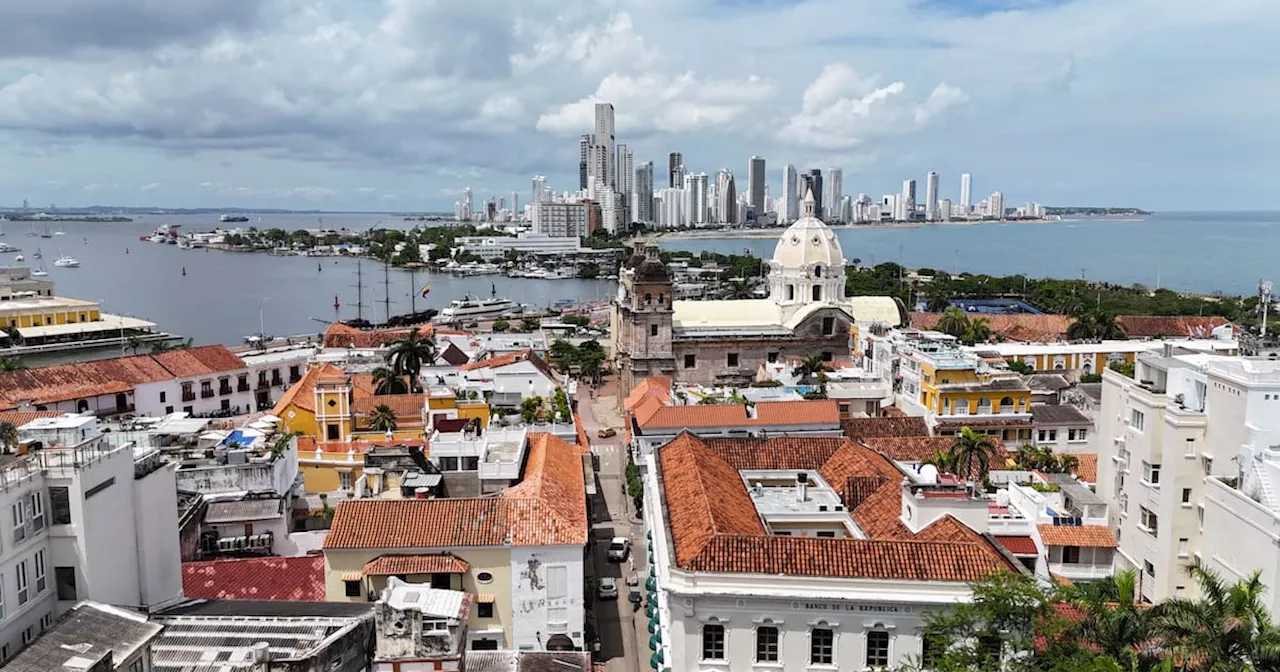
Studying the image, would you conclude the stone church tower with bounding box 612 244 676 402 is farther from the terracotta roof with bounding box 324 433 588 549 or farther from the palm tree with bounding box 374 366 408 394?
the terracotta roof with bounding box 324 433 588 549

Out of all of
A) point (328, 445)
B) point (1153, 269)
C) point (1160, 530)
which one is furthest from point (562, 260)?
point (1160, 530)

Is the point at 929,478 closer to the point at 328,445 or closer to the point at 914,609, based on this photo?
the point at 914,609

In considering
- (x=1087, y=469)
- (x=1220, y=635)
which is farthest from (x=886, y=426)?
(x=1220, y=635)

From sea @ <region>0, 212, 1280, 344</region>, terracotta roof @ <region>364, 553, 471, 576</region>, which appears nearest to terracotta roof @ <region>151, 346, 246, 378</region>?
terracotta roof @ <region>364, 553, 471, 576</region>

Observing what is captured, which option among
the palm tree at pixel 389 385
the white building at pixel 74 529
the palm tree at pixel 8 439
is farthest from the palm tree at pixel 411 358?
the white building at pixel 74 529

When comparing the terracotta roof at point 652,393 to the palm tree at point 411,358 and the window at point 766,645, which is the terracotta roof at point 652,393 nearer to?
the palm tree at point 411,358

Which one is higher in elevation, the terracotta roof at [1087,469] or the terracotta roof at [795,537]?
the terracotta roof at [795,537]

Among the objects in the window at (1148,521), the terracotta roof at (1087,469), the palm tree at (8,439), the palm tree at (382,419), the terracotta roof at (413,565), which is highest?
the palm tree at (8,439)
